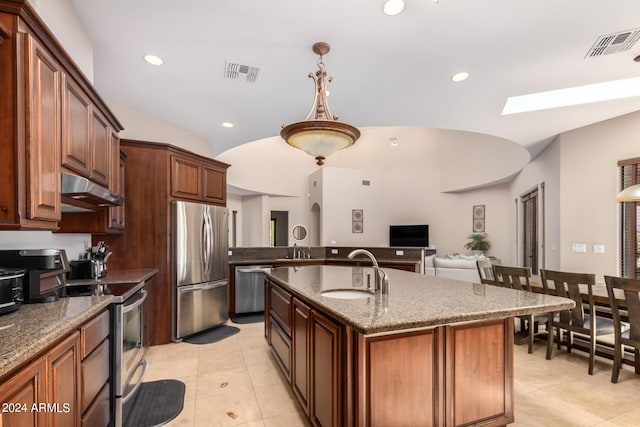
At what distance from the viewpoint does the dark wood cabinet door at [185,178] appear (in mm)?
3559

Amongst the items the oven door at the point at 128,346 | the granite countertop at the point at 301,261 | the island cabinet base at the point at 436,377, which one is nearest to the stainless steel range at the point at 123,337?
the oven door at the point at 128,346

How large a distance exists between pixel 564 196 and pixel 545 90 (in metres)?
2.02

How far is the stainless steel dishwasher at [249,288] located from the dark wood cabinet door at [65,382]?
3140 millimetres

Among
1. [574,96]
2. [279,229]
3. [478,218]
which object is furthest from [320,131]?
[279,229]

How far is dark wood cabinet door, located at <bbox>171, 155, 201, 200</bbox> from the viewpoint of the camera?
3.56m

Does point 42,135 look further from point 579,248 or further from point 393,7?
point 579,248

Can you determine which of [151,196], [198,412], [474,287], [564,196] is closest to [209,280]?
[151,196]

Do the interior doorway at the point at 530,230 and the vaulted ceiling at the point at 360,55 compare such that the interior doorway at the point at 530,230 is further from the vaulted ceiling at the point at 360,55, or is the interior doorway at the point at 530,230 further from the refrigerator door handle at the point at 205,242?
the refrigerator door handle at the point at 205,242

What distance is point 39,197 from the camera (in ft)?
4.83

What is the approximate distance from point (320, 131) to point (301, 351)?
5.12 feet

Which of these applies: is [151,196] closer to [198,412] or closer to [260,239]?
[198,412]

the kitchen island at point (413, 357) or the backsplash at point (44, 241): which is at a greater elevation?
the backsplash at point (44, 241)

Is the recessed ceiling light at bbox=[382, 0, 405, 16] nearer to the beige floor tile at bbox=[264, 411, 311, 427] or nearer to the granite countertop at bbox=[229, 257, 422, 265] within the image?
the beige floor tile at bbox=[264, 411, 311, 427]

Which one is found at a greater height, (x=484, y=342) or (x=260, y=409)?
(x=484, y=342)
